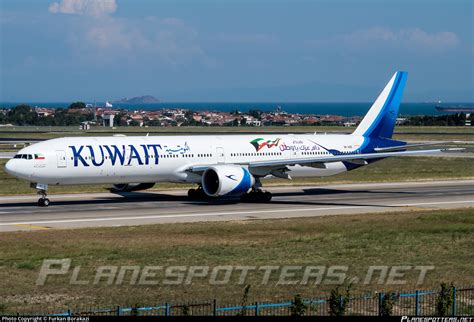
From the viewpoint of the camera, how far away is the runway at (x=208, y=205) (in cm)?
4606

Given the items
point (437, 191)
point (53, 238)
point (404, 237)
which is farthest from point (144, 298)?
point (437, 191)

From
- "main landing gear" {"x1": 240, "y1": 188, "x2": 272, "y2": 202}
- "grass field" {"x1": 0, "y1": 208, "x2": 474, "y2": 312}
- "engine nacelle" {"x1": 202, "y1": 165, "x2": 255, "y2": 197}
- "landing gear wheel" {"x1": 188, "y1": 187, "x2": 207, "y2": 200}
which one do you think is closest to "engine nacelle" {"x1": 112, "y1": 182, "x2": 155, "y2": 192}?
"landing gear wheel" {"x1": 188, "y1": 187, "x2": 207, "y2": 200}

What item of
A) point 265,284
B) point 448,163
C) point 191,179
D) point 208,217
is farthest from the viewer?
point 448,163

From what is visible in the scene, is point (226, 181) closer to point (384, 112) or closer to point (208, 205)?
point (208, 205)

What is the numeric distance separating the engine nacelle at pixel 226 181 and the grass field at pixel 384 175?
12.0m

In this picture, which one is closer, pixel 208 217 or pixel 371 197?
pixel 208 217

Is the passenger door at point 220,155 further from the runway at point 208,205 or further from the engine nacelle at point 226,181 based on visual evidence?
the runway at point 208,205

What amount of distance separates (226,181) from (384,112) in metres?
18.3

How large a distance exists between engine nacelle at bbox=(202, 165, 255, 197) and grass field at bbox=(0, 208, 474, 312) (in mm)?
7099

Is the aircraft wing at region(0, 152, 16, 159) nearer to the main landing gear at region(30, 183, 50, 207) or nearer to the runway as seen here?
the runway

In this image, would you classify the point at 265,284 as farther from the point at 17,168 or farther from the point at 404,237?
the point at 17,168

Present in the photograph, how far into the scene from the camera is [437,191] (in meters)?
63.6

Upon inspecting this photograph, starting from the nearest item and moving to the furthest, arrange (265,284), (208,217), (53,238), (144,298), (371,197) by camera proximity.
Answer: (144,298) < (265,284) < (53,238) < (208,217) < (371,197)

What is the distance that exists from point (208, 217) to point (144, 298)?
20.2 m
